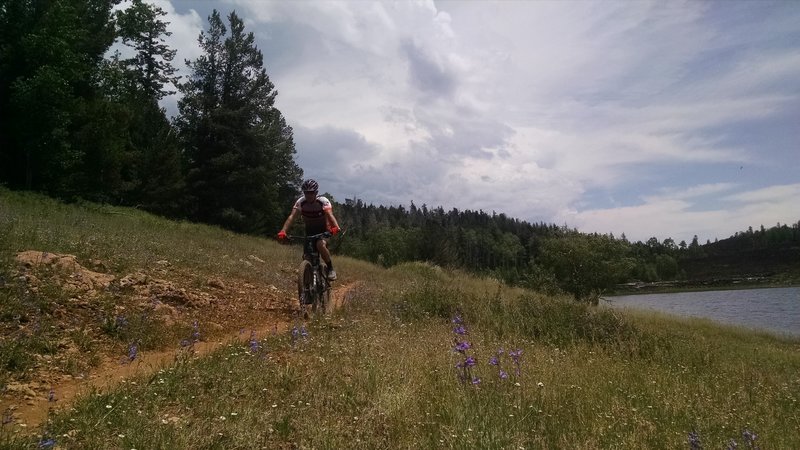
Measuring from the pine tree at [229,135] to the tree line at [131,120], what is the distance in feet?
0.28

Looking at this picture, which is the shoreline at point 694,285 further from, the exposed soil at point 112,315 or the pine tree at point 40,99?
the exposed soil at point 112,315

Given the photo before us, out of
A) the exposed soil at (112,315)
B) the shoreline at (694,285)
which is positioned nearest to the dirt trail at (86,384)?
the exposed soil at (112,315)

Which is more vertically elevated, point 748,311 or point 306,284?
point 306,284

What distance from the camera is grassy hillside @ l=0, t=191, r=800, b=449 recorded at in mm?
3393

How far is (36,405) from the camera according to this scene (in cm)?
392

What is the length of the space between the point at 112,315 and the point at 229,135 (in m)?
31.9

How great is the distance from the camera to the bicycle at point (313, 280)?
851 centimetres

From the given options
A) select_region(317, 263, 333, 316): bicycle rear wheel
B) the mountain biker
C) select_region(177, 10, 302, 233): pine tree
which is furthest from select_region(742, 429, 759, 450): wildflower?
select_region(177, 10, 302, 233): pine tree

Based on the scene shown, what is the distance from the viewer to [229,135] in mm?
35469

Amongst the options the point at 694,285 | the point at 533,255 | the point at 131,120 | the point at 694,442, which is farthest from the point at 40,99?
the point at 694,285

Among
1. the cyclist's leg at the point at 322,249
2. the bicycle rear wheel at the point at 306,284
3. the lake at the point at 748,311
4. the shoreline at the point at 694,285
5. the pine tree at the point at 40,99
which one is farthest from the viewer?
the shoreline at the point at 694,285

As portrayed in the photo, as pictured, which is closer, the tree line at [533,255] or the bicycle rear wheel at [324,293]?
the bicycle rear wheel at [324,293]

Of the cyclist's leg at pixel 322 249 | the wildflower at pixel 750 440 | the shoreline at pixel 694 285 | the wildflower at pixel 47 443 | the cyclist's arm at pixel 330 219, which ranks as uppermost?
the cyclist's arm at pixel 330 219

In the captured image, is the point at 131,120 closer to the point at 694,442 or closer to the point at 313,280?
the point at 313,280
